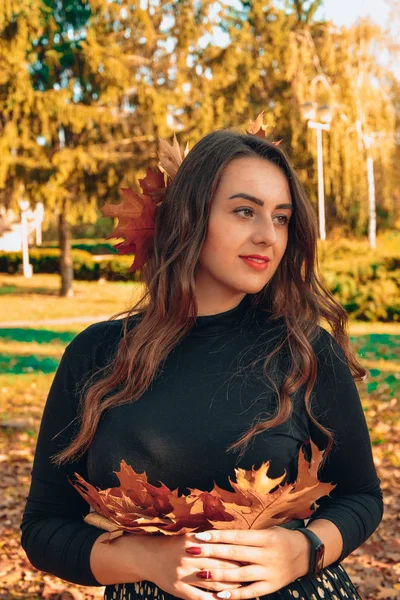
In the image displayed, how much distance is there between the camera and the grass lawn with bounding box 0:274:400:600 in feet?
14.0

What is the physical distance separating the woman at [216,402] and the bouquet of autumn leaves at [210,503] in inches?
1.4

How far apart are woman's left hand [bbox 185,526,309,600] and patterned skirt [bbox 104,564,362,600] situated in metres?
0.09

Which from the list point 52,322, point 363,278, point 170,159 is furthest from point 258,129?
point 363,278

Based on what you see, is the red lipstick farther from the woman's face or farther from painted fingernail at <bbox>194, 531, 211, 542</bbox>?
painted fingernail at <bbox>194, 531, 211, 542</bbox>

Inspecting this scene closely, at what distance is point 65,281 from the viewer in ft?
68.2

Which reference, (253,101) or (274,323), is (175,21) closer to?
(253,101)

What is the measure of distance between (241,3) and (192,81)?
Result: 9.35 m

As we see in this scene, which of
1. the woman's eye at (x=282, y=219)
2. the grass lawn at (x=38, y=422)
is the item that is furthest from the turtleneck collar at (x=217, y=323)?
the grass lawn at (x=38, y=422)

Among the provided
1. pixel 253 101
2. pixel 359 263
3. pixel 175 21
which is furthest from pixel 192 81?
pixel 359 263

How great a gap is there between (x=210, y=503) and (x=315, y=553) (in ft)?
0.97

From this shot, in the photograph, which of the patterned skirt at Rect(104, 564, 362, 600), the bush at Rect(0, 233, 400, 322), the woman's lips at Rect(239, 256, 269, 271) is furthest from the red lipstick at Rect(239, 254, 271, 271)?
the bush at Rect(0, 233, 400, 322)

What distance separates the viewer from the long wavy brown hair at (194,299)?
1.90 metres

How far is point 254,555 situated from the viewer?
159 cm

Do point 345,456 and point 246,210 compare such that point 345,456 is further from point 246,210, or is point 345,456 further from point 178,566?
point 246,210
